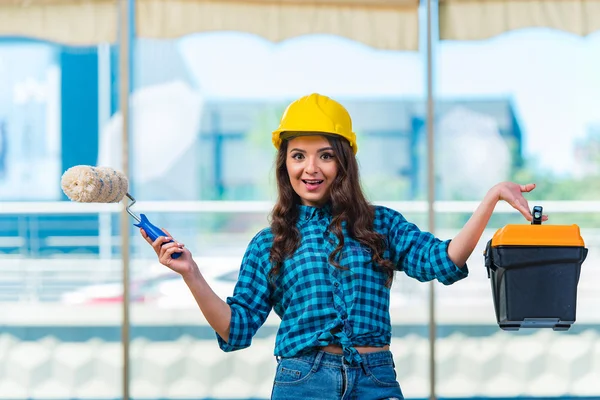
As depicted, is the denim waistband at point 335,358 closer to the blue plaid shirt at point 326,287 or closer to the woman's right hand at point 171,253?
the blue plaid shirt at point 326,287

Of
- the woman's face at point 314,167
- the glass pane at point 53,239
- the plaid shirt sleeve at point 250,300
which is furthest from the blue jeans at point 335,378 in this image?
the glass pane at point 53,239

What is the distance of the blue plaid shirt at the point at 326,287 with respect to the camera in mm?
1980

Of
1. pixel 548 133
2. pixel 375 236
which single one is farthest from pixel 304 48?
pixel 375 236

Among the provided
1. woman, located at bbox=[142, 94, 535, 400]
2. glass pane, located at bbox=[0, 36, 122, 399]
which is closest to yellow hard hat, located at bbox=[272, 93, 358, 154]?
woman, located at bbox=[142, 94, 535, 400]

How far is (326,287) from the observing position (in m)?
2.01

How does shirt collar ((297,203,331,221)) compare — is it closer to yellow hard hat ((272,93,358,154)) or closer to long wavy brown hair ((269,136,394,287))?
long wavy brown hair ((269,136,394,287))

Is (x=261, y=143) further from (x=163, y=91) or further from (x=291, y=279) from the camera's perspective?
(x=291, y=279)

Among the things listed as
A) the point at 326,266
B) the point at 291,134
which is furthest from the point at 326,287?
the point at 291,134

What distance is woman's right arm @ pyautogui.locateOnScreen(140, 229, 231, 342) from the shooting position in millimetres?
1895

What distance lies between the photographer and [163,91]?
4.21 meters

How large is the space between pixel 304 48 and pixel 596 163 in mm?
1500

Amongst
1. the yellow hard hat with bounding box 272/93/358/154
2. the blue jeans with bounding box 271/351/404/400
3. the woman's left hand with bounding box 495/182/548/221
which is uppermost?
the yellow hard hat with bounding box 272/93/358/154

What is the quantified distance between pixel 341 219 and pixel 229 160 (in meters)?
2.22

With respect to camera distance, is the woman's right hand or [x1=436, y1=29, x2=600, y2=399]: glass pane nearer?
the woman's right hand
